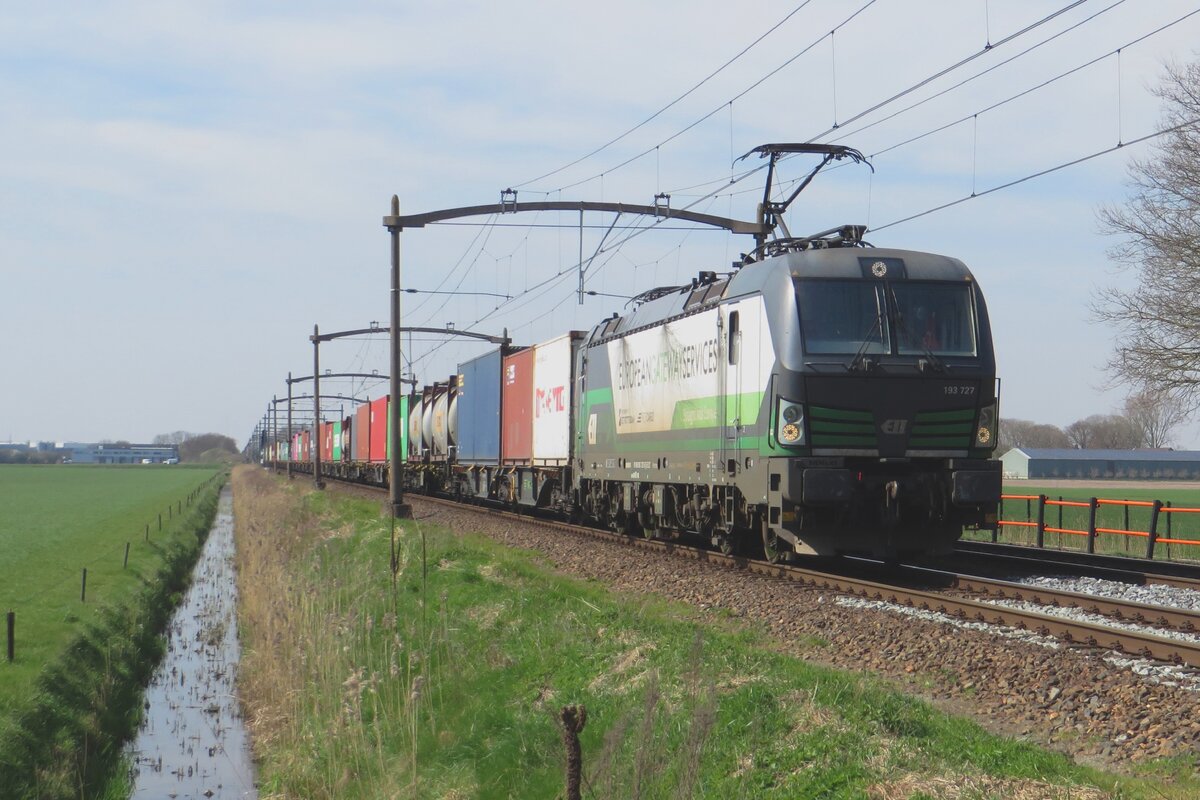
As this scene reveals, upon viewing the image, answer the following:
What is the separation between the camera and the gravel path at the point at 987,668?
6613mm

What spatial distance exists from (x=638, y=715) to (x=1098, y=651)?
148 inches

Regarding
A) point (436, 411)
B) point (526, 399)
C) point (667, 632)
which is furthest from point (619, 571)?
point (436, 411)

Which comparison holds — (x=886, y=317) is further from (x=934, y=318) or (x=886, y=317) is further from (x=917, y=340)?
(x=934, y=318)

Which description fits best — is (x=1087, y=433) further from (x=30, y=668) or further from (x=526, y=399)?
(x=30, y=668)

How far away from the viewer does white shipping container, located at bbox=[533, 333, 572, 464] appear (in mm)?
23406

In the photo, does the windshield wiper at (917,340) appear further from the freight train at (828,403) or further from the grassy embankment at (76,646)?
the grassy embankment at (76,646)

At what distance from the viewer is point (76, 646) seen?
46.2 feet

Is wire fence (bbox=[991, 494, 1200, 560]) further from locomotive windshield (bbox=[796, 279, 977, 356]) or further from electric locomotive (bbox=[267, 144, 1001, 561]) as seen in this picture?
locomotive windshield (bbox=[796, 279, 977, 356])

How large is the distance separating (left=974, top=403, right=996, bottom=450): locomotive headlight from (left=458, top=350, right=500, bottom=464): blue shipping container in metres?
17.3

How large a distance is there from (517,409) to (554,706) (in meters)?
19.2

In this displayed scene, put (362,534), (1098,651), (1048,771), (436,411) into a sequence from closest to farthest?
1. (1048,771)
2. (1098,651)
3. (362,534)
4. (436,411)

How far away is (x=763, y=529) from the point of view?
49.1ft

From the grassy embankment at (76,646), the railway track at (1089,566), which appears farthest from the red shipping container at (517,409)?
the railway track at (1089,566)

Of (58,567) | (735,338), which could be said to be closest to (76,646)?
(735,338)
